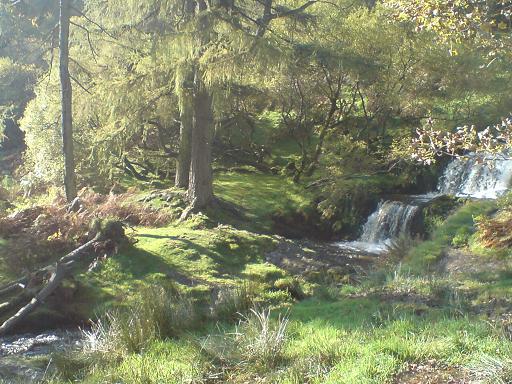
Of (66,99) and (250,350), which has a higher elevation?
(66,99)

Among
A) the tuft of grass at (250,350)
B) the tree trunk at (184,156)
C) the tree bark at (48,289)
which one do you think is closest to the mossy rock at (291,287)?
the tuft of grass at (250,350)

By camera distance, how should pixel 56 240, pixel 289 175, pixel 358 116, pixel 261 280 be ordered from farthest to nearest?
pixel 358 116 → pixel 289 175 → pixel 56 240 → pixel 261 280

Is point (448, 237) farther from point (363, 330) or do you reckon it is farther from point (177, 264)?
point (363, 330)

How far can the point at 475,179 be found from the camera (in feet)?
55.8

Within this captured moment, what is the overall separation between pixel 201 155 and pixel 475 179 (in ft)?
29.3

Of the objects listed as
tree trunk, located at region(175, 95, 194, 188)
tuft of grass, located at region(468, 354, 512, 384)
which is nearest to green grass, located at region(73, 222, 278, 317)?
tree trunk, located at region(175, 95, 194, 188)

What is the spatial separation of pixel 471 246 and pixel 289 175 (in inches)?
350

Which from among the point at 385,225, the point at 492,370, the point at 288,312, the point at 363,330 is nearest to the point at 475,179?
the point at 385,225

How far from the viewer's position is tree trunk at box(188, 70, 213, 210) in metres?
13.4

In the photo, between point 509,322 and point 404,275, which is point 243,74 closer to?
point 404,275

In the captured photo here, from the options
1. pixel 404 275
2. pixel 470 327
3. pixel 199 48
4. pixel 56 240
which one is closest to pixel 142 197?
pixel 56 240

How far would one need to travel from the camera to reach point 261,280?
9898 mm

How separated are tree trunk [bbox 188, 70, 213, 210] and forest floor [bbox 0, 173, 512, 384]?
100 cm

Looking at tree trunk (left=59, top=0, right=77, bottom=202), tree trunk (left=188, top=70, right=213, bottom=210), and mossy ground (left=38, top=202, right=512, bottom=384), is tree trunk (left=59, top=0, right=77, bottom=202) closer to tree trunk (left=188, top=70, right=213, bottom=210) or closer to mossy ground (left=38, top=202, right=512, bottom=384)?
tree trunk (left=188, top=70, right=213, bottom=210)
